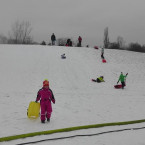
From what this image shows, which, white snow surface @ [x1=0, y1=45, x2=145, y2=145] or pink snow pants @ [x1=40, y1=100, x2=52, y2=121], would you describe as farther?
pink snow pants @ [x1=40, y1=100, x2=52, y2=121]

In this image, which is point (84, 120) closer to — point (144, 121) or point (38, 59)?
point (144, 121)

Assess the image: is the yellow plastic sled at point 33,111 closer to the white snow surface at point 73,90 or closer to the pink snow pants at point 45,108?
the white snow surface at point 73,90

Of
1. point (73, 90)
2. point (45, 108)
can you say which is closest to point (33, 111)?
point (45, 108)

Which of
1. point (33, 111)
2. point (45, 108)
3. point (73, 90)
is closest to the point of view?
point (45, 108)

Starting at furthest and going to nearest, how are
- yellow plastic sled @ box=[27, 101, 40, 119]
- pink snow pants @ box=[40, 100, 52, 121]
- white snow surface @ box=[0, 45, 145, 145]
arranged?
yellow plastic sled @ box=[27, 101, 40, 119]
pink snow pants @ box=[40, 100, 52, 121]
white snow surface @ box=[0, 45, 145, 145]

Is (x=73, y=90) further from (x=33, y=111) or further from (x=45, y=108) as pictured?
(x=45, y=108)

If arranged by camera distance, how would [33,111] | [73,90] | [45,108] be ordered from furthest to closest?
[73,90] → [33,111] → [45,108]

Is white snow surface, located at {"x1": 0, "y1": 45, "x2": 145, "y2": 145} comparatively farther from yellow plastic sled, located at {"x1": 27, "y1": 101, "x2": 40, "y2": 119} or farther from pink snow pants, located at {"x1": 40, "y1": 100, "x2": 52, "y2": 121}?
pink snow pants, located at {"x1": 40, "y1": 100, "x2": 52, "y2": 121}

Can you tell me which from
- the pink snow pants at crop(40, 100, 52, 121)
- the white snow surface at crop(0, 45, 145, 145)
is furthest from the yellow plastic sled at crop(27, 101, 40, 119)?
the pink snow pants at crop(40, 100, 52, 121)

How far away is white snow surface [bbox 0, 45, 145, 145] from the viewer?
6.45 metres

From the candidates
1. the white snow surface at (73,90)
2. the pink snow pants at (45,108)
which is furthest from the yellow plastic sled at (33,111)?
the pink snow pants at (45,108)

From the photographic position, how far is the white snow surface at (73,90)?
645 centimetres

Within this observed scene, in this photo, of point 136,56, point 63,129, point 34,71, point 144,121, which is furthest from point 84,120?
point 136,56

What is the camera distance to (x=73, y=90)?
14273 mm
